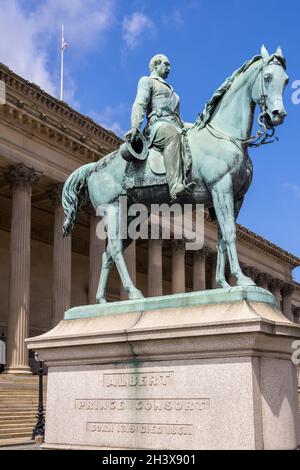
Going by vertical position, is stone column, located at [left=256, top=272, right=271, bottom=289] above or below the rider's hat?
above

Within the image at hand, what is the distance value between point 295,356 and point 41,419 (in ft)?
44.5

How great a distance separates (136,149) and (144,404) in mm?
3322

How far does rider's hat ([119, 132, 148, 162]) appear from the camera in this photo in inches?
335

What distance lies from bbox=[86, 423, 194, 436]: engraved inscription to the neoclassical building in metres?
24.0

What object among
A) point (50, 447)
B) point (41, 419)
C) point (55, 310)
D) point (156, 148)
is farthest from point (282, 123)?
point (55, 310)

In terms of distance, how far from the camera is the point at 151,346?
735cm

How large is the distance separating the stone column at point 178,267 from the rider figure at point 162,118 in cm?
3705

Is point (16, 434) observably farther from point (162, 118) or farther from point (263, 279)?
point (263, 279)

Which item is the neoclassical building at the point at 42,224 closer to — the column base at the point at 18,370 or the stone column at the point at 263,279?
the column base at the point at 18,370

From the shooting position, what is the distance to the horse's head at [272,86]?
7746 millimetres

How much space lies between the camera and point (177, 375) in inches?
283

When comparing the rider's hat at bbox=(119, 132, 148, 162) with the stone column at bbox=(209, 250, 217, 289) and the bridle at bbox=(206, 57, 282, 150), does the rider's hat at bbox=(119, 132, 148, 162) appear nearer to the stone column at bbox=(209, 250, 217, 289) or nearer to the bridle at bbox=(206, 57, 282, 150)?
the bridle at bbox=(206, 57, 282, 150)

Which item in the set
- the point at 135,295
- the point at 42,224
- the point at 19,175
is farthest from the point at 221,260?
the point at 42,224

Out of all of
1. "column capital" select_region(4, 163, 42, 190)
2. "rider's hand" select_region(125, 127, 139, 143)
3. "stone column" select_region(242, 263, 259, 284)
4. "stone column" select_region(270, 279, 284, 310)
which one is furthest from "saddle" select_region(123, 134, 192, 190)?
"stone column" select_region(270, 279, 284, 310)
